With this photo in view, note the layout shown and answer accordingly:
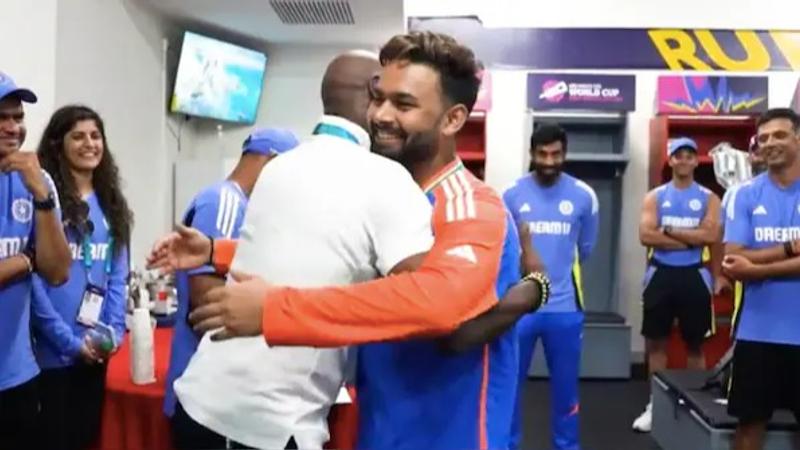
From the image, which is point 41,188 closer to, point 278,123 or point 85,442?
point 85,442

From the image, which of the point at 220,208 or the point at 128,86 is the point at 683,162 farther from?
the point at 220,208

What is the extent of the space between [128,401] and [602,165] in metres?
4.96

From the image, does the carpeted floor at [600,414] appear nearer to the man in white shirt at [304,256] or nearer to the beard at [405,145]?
the beard at [405,145]

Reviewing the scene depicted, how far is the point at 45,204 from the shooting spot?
247cm

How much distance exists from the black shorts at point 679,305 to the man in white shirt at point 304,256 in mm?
4502

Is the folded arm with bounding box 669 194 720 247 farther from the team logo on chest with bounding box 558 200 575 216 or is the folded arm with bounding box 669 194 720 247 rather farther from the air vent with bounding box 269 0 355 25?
the air vent with bounding box 269 0 355 25

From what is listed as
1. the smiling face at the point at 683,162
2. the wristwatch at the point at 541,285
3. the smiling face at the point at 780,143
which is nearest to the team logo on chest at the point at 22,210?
the wristwatch at the point at 541,285

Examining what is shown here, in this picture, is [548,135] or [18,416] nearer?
[18,416]

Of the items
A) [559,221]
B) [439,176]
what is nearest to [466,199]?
[439,176]

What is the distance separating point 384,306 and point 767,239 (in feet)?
8.63

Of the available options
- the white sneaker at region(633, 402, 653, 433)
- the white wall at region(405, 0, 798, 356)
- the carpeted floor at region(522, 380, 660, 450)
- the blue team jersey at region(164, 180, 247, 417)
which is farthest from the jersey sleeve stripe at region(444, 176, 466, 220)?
the white wall at region(405, 0, 798, 356)

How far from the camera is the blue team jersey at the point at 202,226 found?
2.47 m

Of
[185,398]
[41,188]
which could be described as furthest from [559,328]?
[185,398]

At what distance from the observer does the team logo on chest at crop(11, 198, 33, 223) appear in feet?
8.11
